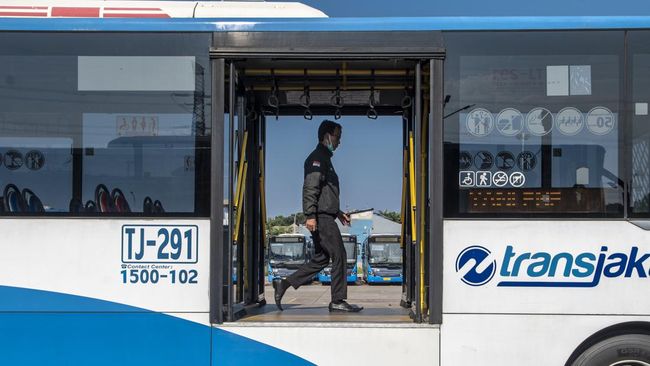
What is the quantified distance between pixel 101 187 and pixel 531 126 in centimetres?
344

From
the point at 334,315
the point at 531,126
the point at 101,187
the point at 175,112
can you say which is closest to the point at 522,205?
the point at 531,126

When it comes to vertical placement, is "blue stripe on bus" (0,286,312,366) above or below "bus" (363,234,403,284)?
above

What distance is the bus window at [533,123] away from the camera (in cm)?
539

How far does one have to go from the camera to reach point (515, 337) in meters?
5.31

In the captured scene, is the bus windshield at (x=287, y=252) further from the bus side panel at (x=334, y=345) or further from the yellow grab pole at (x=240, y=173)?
the bus side panel at (x=334, y=345)

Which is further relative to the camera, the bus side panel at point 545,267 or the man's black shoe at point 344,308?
the man's black shoe at point 344,308

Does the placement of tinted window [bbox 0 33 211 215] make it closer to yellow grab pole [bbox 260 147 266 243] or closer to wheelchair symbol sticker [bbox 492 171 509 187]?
yellow grab pole [bbox 260 147 266 243]

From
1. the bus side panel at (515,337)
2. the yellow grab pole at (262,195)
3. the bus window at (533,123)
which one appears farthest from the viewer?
the yellow grab pole at (262,195)

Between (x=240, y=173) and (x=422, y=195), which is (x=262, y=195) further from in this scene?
(x=422, y=195)

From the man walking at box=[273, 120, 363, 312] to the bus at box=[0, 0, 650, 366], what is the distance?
95 cm

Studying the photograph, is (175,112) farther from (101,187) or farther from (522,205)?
(522,205)

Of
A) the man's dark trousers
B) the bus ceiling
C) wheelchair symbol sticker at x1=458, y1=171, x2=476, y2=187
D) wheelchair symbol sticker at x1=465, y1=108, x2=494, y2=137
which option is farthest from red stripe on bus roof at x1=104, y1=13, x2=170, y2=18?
wheelchair symbol sticker at x1=458, y1=171, x2=476, y2=187

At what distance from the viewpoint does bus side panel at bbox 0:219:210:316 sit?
5.41 m

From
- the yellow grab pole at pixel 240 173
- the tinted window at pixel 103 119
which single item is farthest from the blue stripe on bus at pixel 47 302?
the yellow grab pole at pixel 240 173
